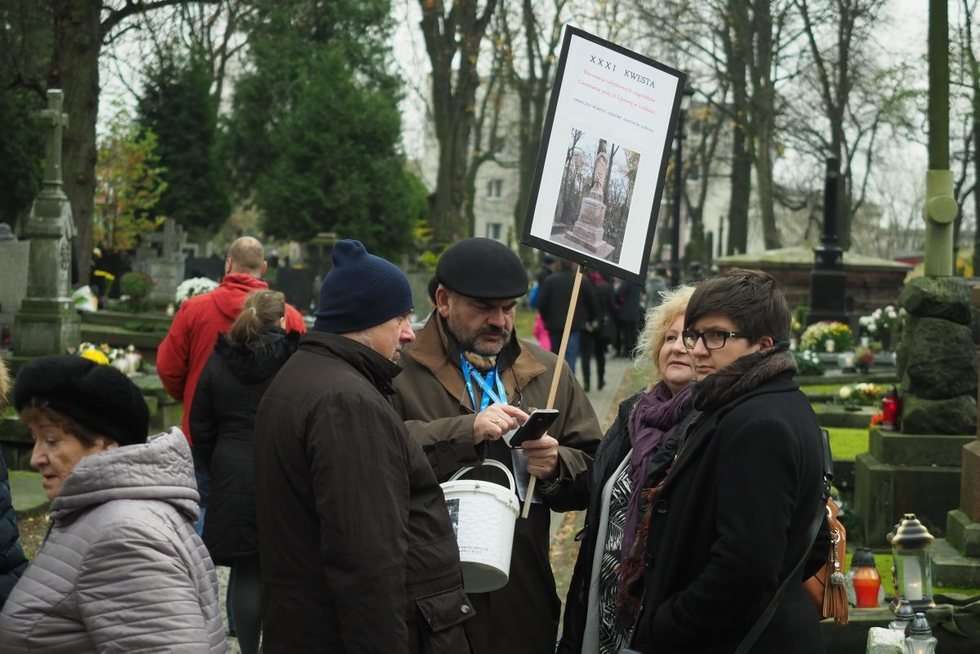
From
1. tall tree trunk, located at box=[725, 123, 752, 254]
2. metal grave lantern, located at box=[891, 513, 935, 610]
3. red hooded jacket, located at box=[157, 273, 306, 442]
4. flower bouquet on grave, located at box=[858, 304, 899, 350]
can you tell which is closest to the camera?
metal grave lantern, located at box=[891, 513, 935, 610]

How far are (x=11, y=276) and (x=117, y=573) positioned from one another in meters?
16.0

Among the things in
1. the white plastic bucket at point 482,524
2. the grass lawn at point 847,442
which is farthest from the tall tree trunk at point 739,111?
the white plastic bucket at point 482,524

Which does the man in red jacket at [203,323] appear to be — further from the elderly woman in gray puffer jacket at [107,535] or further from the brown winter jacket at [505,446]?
the elderly woman in gray puffer jacket at [107,535]

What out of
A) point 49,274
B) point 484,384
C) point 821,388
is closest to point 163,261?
point 821,388

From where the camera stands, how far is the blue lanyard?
4875 mm

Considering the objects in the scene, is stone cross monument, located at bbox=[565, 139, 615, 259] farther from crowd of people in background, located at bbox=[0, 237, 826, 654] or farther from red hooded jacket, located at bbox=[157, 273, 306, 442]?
red hooded jacket, located at bbox=[157, 273, 306, 442]

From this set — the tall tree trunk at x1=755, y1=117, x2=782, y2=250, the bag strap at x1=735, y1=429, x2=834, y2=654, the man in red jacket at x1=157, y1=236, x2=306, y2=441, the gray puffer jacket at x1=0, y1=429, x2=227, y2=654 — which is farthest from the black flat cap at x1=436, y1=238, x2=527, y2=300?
the tall tree trunk at x1=755, y1=117, x2=782, y2=250

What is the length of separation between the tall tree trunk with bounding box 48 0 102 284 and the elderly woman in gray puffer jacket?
689 inches

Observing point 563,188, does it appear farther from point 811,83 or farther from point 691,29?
point 811,83

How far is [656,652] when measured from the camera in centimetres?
400

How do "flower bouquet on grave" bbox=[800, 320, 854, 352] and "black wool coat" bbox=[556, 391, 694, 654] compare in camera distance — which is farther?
"flower bouquet on grave" bbox=[800, 320, 854, 352]

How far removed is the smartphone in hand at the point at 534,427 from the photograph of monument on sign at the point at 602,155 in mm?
704

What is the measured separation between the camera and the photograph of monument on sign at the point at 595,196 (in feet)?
16.4

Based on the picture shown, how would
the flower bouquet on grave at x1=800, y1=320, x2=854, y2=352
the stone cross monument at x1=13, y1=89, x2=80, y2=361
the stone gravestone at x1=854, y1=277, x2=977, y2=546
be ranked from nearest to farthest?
the stone gravestone at x1=854, y1=277, x2=977, y2=546, the stone cross monument at x1=13, y1=89, x2=80, y2=361, the flower bouquet on grave at x1=800, y1=320, x2=854, y2=352
